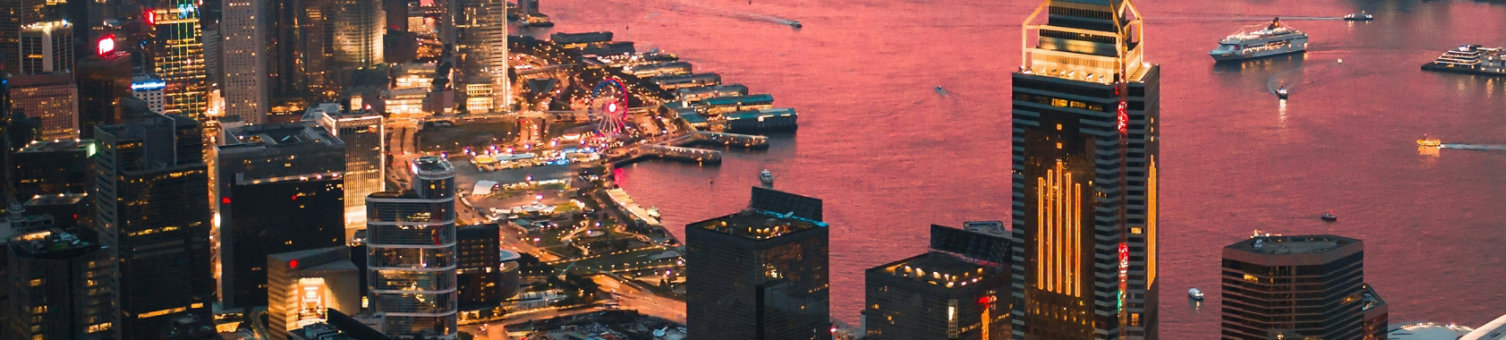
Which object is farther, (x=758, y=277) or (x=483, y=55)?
(x=483, y=55)

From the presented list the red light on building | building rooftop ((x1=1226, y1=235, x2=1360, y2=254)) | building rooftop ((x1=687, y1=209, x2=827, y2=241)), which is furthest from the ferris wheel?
building rooftop ((x1=1226, y1=235, x2=1360, y2=254))

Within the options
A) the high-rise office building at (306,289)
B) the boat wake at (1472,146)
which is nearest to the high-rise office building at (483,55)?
the high-rise office building at (306,289)

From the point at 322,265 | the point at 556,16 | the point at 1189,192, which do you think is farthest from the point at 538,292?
the point at 556,16

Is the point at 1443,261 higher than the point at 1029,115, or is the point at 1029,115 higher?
the point at 1029,115

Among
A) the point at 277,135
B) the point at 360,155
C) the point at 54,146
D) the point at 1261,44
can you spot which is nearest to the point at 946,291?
the point at 277,135

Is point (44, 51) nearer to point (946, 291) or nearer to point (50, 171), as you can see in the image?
point (50, 171)

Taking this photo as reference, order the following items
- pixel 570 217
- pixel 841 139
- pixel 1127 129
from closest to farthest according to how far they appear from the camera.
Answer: pixel 1127 129
pixel 570 217
pixel 841 139

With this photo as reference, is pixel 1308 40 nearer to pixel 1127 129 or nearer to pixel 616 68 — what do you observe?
pixel 616 68
